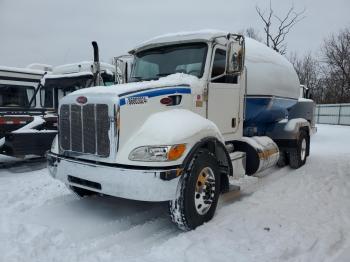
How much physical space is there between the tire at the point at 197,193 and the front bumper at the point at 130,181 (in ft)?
0.65

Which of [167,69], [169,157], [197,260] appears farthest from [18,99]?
[197,260]

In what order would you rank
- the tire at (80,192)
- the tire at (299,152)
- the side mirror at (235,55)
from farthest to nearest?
the tire at (299,152)
the tire at (80,192)
the side mirror at (235,55)

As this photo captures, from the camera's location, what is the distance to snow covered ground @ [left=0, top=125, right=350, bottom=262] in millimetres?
3666

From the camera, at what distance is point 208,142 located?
468cm

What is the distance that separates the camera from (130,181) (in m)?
3.89

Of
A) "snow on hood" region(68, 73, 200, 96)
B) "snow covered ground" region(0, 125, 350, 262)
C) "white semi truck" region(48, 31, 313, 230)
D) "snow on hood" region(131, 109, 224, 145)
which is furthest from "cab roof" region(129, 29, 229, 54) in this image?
"snow covered ground" region(0, 125, 350, 262)

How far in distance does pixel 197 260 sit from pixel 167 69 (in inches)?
120

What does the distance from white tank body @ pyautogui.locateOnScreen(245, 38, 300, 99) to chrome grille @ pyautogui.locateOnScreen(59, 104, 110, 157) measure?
11.1 feet

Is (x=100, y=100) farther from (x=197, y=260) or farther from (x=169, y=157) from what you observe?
(x=197, y=260)

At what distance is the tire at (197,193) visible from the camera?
164 inches

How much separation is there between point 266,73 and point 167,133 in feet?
12.7

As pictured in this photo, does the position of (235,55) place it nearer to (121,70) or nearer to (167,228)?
(121,70)

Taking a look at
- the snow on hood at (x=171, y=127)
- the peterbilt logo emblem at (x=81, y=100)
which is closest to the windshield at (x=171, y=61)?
the snow on hood at (x=171, y=127)

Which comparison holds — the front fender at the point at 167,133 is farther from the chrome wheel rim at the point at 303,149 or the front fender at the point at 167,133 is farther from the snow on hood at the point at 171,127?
the chrome wheel rim at the point at 303,149
